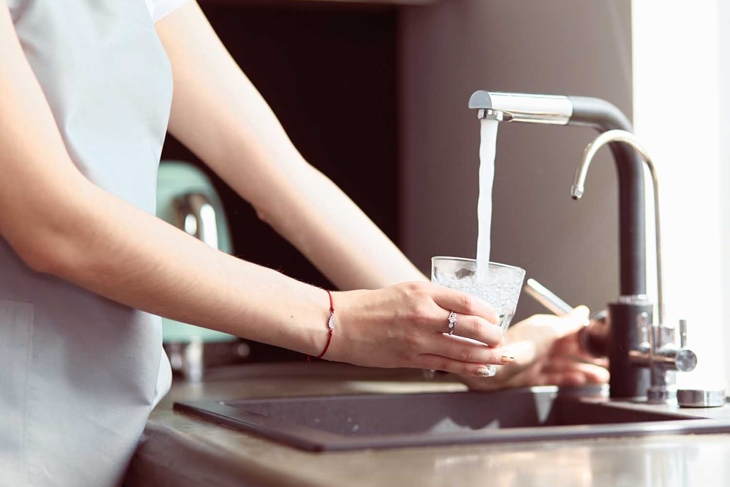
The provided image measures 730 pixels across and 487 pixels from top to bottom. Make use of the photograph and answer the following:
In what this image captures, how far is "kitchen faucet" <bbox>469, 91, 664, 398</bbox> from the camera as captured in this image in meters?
1.25

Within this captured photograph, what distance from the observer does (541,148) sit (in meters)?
1.48

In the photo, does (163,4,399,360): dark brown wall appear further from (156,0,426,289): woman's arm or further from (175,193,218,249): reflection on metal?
(156,0,426,289): woman's arm

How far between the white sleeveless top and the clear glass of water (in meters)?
0.31

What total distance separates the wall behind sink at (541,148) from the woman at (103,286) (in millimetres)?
470

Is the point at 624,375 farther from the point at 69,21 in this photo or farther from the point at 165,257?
the point at 69,21

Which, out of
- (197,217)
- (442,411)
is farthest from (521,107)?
(197,217)

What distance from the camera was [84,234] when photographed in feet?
2.63

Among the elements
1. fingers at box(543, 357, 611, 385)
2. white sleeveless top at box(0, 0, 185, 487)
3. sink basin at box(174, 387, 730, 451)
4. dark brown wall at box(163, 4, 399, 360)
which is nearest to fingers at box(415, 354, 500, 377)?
sink basin at box(174, 387, 730, 451)

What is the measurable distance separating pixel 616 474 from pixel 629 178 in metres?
0.71

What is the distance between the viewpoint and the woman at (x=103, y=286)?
80 cm

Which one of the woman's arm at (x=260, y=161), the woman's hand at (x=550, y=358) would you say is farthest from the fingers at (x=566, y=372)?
the woman's arm at (x=260, y=161)

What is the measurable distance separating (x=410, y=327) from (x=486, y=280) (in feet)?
0.32

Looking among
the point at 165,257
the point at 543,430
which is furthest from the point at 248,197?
the point at 543,430

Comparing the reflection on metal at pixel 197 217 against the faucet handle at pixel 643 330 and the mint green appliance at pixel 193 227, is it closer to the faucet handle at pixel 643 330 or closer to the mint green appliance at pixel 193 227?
the mint green appliance at pixel 193 227
